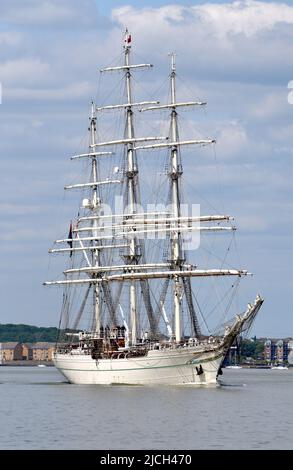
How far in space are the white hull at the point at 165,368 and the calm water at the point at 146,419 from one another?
9.26 feet

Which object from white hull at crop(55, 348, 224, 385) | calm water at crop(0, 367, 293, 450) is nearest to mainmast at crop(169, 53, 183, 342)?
white hull at crop(55, 348, 224, 385)

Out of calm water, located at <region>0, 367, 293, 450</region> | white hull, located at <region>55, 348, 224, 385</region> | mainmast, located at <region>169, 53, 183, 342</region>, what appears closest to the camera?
calm water, located at <region>0, 367, 293, 450</region>

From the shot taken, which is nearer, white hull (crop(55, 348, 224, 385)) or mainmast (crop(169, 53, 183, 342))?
white hull (crop(55, 348, 224, 385))

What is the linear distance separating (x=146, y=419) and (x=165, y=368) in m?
39.0

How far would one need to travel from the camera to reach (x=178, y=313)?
5251 inches

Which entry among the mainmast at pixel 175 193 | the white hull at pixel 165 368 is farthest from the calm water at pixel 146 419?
the mainmast at pixel 175 193

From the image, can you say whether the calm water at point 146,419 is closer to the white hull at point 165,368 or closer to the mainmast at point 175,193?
the white hull at point 165,368

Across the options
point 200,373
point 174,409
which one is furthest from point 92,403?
point 200,373

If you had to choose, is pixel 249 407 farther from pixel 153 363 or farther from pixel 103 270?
pixel 103 270

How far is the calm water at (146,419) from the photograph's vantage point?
7781cm

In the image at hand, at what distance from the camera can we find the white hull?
129000 millimetres

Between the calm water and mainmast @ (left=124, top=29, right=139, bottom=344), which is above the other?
mainmast @ (left=124, top=29, right=139, bottom=344)

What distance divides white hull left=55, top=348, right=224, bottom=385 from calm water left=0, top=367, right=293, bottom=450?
2822 millimetres

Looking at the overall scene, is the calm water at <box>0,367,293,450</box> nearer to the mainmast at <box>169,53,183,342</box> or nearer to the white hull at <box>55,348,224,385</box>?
the white hull at <box>55,348,224,385</box>
